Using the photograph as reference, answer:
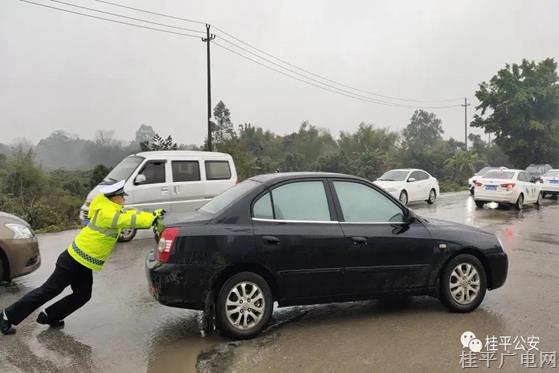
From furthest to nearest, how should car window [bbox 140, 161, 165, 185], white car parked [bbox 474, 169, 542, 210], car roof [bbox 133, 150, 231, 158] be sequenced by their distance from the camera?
white car parked [bbox 474, 169, 542, 210] < car roof [bbox 133, 150, 231, 158] < car window [bbox 140, 161, 165, 185]

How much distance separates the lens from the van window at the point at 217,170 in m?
12.1

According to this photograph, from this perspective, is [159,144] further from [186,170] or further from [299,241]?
[299,241]

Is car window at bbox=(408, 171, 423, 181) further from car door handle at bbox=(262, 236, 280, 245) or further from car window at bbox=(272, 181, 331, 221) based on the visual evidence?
car door handle at bbox=(262, 236, 280, 245)

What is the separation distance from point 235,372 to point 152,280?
1250 mm

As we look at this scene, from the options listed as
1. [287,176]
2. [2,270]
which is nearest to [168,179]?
[2,270]

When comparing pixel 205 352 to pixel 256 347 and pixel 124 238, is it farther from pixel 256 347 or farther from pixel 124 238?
pixel 124 238

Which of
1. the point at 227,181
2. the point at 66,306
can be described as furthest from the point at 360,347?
the point at 227,181

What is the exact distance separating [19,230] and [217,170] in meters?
6.03

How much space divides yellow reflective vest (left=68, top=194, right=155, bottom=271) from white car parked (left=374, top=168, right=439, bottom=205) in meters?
14.4

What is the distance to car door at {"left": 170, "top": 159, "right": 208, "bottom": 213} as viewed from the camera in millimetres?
11297

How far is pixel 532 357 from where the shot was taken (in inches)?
175

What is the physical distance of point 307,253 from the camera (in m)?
4.99

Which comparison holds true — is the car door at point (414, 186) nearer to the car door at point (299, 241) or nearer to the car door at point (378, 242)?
the car door at point (378, 242)

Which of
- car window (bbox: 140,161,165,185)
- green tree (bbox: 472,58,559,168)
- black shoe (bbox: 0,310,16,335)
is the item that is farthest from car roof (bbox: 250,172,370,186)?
green tree (bbox: 472,58,559,168)
